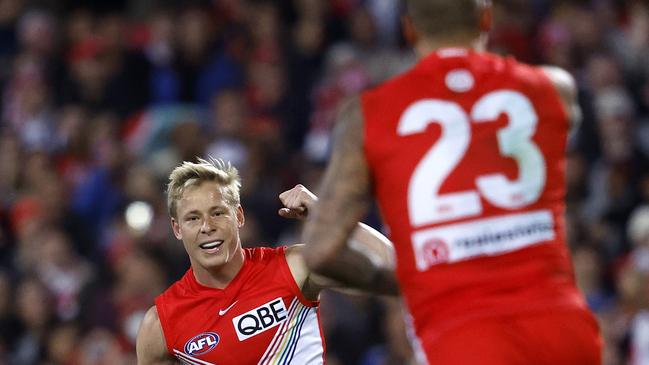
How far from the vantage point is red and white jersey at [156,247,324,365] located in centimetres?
Result: 568

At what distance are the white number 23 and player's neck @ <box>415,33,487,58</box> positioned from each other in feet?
0.63

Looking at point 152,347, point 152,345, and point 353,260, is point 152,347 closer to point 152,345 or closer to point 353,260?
point 152,345

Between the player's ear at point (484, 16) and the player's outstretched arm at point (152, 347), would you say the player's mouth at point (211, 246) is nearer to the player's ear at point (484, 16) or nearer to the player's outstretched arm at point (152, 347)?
the player's outstretched arm at point (152, 347)

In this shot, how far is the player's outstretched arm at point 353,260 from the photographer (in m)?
4.19

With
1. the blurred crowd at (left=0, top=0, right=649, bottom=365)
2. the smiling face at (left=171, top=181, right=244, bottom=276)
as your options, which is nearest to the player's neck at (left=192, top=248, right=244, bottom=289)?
the smiling face at (left=171, top=181, right=244, bottom=276)

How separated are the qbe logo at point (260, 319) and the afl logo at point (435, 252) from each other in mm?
2010

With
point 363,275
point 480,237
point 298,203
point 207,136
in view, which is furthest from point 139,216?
point 480,237

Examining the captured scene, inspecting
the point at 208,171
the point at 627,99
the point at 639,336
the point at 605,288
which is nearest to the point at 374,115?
the point at 208,171

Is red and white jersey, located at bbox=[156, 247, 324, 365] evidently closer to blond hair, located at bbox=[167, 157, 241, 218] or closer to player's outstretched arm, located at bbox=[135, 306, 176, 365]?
player's outstretched arm, located at bbox=[135, 306, 176, 365]

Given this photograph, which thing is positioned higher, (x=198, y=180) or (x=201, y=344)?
(x=198, y=180)

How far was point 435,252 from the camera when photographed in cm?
381

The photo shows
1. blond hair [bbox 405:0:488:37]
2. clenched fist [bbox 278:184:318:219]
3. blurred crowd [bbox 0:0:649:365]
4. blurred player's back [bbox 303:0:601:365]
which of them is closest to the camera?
blurred player's back [bbox 303:0:601:365]

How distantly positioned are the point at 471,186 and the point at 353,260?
1.86 ft

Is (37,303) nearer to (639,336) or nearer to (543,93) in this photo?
(639,336)
